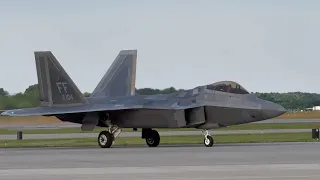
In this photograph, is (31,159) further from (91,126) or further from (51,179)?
(91,126)

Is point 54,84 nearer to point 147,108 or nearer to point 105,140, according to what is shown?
point 105,140

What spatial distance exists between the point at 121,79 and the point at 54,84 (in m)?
4.26

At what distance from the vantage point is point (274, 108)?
32.6 metres

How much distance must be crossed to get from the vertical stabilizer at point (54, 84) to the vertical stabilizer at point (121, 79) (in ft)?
11.1

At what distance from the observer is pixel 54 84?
36312 mm

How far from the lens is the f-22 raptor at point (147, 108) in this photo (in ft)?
108

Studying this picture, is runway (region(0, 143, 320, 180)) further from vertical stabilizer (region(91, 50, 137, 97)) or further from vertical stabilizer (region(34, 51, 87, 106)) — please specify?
vertical stabilizer (region(91, 50, 137, 97))

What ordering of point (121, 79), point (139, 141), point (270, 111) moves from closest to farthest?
point (270, 111)
point (121, 79)
point (139, 141)

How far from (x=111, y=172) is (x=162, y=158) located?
5607 mm

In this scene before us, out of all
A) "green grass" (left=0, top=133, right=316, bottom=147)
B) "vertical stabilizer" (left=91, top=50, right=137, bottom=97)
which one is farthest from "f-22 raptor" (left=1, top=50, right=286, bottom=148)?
"green grass" (left=0, top=133, right=316, bottom=147)

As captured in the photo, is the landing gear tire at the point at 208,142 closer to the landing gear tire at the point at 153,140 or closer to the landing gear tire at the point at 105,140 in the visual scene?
the landing gear tire at the point at 153,140

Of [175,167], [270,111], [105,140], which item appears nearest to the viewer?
[175,167]

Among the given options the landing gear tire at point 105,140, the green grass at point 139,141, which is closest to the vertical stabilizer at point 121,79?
the green grass at point 139,141

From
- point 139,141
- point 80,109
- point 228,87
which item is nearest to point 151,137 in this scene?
point 80,109
